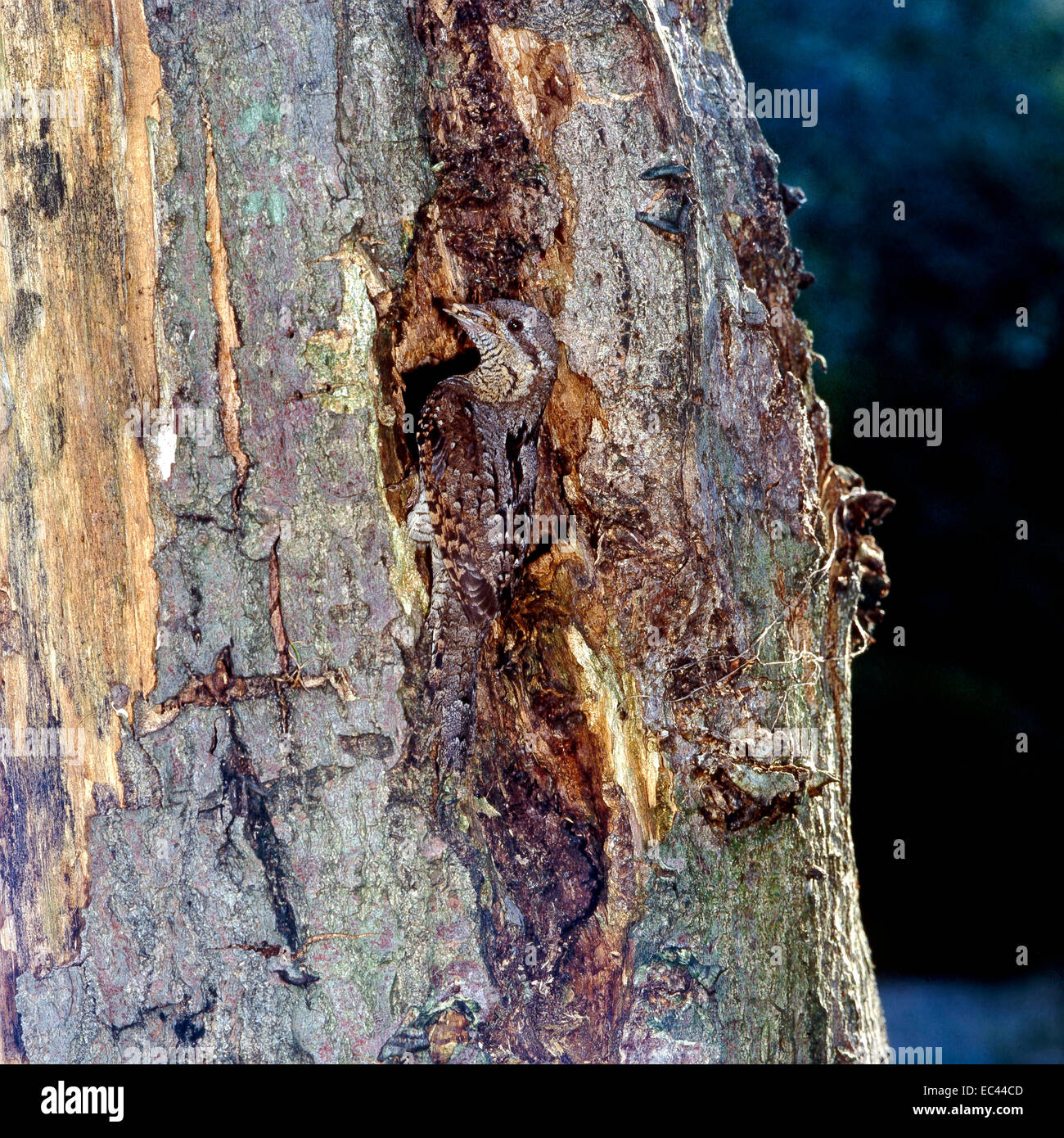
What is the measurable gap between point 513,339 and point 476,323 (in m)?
0.07

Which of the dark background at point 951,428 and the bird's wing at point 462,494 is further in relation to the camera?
the dark background at point 951,428

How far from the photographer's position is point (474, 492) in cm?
172

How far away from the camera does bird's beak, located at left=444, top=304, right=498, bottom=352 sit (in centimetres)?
160

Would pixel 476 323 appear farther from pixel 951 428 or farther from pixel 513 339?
pixel 951 428

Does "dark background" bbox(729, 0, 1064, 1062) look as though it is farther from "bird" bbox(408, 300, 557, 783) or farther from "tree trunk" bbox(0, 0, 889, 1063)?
"bird" bbox(408, 300, 557, 783)

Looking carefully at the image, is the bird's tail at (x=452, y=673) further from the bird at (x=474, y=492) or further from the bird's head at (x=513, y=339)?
the bird's head at (x=513, y=339)

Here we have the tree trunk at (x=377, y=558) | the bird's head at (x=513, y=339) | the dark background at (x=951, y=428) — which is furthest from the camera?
the dark background at (x=951, y=428)

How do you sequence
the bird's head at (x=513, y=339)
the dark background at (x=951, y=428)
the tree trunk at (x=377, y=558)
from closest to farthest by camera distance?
the tree trunk at (x=377, y=558), the bird's head at (x=513, y=339), the dark background at (x=951, y=428)

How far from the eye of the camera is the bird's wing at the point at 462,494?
1.64 meters

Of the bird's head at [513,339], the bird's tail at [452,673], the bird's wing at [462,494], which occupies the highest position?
the bird's head at [513,339]

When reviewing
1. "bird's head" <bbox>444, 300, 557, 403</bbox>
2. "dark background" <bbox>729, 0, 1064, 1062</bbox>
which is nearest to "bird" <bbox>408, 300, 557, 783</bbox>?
"bird's head" <bbox>444, 300, 557, 403</bbox>

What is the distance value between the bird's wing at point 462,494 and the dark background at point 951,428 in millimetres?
1433

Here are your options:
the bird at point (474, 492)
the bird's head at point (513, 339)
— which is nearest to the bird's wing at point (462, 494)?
the bird at point (474, 492)
